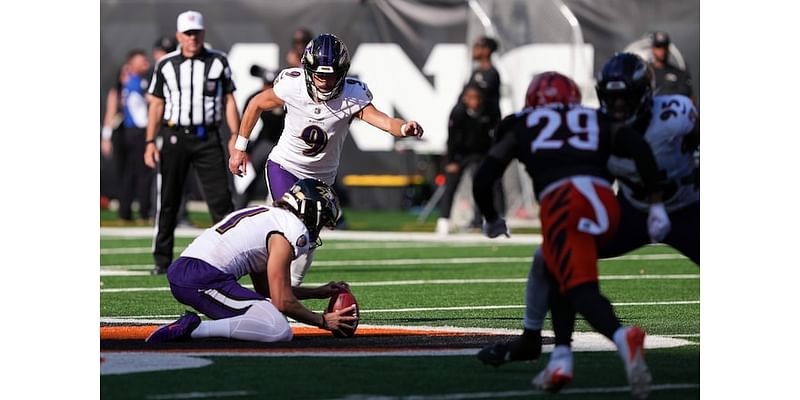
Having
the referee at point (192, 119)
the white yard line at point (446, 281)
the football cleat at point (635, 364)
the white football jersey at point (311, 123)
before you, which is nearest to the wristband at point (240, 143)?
the white football jersey at point (311, 123)

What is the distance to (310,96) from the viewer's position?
10008mm

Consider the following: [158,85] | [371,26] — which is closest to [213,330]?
[158,85]

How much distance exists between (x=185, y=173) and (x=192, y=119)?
0.49 metres

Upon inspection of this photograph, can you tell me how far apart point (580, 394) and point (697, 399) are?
1.64 ft

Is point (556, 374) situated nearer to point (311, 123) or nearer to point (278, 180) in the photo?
point (311, 123)

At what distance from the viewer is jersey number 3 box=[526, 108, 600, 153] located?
7.11m

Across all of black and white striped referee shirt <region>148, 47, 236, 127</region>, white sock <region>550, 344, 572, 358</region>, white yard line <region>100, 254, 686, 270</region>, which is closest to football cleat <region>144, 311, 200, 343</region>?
white sock <region>550, 344, 572, 358</region>

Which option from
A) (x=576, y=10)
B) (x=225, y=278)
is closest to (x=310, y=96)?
(x=225, y=278)

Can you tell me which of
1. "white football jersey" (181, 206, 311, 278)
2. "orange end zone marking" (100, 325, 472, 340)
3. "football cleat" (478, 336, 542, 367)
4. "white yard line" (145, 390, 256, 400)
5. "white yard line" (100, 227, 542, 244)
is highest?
"white football jersey" (181, 206, 311, 278)

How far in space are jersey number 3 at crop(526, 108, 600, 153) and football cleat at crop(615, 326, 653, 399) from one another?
3.22 ft

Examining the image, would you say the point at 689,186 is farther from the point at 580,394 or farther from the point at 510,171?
the point at 510,171

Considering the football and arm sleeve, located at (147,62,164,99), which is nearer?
the football

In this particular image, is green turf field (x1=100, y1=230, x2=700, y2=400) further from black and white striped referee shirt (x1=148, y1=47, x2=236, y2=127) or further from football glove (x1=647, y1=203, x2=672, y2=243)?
black and white striped referee shirt (x1=148, y1=47, x2=236, y2=127)

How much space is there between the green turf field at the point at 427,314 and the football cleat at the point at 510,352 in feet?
0.18
